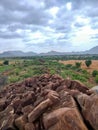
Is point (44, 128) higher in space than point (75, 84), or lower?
lower

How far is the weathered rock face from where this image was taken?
19953mm

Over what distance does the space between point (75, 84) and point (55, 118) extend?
22.9 ft

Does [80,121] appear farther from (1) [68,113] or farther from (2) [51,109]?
(2) [51,109]

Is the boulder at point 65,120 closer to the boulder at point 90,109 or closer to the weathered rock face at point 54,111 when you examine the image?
the weathered rock face at point 54,111

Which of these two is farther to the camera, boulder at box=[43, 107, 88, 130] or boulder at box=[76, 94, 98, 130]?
boulder at box=[76, 94, 98, 130]

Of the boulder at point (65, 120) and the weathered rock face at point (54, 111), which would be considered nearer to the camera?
the boulder at point (65, 120)

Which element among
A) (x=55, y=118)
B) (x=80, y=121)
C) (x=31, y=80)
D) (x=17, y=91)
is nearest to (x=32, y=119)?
(x=55, y=118)

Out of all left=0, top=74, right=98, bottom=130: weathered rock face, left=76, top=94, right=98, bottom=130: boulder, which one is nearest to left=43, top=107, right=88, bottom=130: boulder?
left=0, top=74, right=98, bottom=130: weathered rock face

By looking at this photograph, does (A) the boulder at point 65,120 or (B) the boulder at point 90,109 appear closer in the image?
(A) the boulder at point 65,120

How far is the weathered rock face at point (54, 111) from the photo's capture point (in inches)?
786

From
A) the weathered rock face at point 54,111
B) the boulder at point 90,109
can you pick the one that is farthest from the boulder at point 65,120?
the boulder at point 90,109

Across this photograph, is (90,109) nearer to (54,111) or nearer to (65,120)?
(65,120)

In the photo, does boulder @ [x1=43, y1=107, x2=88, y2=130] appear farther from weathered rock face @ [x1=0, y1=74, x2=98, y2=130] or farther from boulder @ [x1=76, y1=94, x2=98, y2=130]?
boulder @ [x1=76, y1=94, x2=98, y2=130]

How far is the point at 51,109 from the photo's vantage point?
22047 millimetres
